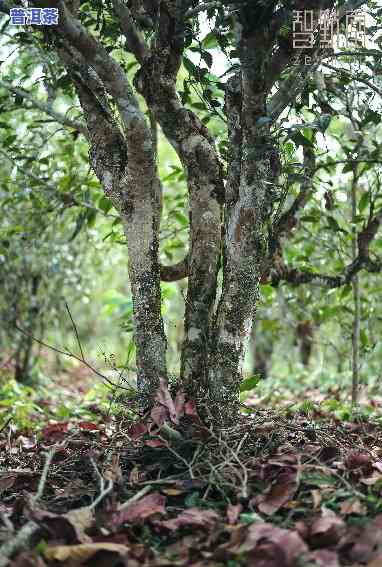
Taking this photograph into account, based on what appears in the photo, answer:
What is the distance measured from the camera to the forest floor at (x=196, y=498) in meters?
1.55

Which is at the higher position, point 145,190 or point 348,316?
point 145,190

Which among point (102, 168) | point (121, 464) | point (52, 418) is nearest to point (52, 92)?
point (102, 168)

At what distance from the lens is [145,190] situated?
2541mm

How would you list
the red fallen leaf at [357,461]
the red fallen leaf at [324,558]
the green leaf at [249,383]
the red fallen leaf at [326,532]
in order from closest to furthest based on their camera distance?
the red fallen leaf at [324,558]
the red fallen leaf at [326,532]
the red fallen leaf at [357,461]
the green leaf at [249,383]

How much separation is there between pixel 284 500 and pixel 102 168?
1.55 m

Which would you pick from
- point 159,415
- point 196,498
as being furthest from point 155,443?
point 196,498

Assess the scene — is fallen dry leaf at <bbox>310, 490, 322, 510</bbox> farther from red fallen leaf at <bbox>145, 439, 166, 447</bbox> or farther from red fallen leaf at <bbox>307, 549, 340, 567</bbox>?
red fallen leaf at <bbox>145, 439, 166, 447</bbox>

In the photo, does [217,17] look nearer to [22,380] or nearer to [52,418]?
[52,418]

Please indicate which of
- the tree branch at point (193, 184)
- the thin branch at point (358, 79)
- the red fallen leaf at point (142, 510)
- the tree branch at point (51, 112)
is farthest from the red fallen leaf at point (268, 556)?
the tree branch at point (51, 112)

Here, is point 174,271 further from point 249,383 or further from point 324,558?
point 324,558

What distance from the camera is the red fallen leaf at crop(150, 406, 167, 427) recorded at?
220 cm

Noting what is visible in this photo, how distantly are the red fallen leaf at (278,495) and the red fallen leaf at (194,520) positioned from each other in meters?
Result: 0.15

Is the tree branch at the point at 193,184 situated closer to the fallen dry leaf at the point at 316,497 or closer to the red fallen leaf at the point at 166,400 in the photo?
the red fallen leaf at the point at 166,400

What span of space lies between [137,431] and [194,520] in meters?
0.58
